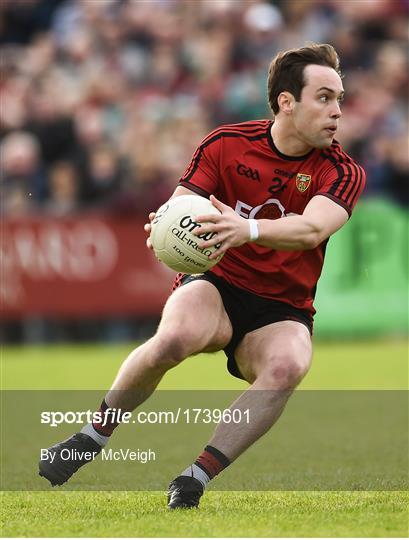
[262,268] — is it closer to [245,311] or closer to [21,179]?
[245,311]

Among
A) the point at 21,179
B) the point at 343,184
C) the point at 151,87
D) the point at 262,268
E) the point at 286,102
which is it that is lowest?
the point at 21,179

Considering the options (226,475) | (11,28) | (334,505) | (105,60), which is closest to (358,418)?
(226,475)

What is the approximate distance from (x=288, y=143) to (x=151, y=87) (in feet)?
35.4

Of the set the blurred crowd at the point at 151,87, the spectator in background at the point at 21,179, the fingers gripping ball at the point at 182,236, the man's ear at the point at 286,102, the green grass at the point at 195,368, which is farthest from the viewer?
the blurred crowd at the point at 151,87

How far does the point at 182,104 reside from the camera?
16.8 metres

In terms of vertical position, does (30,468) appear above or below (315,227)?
below

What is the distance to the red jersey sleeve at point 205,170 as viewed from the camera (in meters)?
6.46

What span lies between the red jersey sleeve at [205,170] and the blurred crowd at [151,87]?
9011 mm

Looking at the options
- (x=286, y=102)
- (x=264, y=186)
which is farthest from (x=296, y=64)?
(x=264, y=186)

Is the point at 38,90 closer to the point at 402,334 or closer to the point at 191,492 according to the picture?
the point at 402,334

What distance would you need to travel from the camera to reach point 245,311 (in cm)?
651

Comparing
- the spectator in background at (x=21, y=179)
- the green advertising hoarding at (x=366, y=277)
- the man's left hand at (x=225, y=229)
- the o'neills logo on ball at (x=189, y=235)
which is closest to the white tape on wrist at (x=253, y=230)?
the man's left hand at (x=225, y=229)

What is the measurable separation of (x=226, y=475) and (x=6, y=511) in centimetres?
168

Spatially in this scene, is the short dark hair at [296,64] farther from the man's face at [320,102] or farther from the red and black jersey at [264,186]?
the red and black jersey at [264,186]
